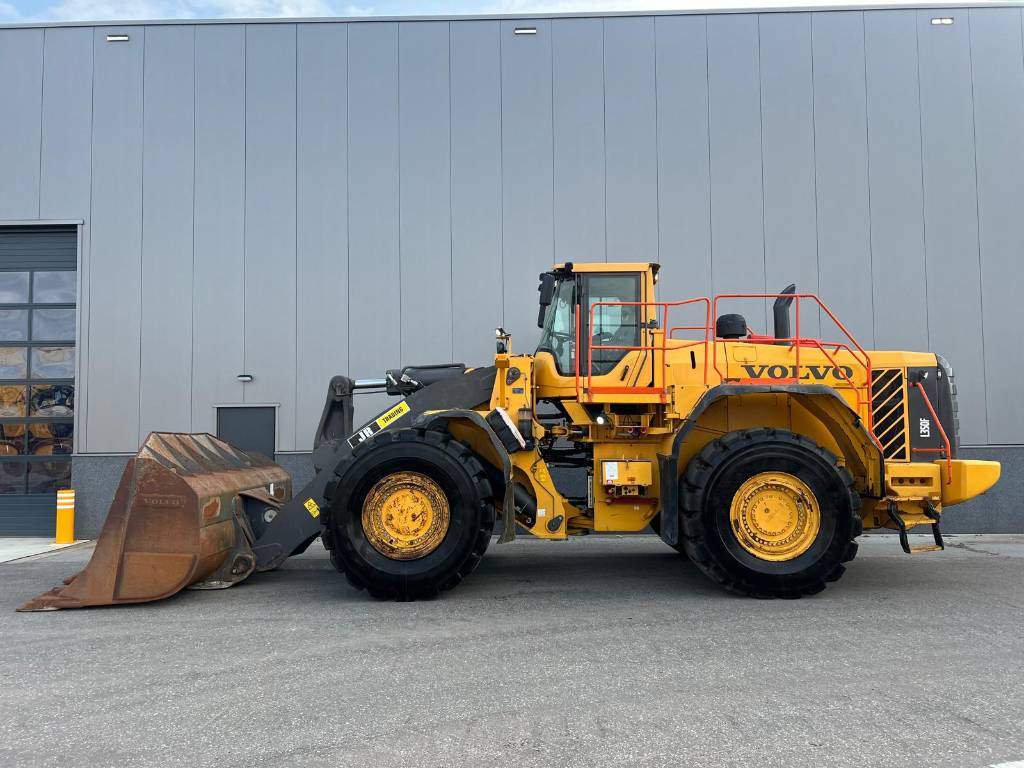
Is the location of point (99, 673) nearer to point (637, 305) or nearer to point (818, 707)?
point (818, 707)

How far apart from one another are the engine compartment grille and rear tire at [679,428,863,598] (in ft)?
2.36

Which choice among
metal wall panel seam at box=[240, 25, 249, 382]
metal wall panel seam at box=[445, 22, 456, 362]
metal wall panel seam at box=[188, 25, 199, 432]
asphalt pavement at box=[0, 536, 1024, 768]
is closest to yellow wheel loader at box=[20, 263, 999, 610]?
asphalt pavement at box=[0, 536, 1024, 768]

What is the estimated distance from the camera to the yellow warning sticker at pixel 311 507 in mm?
5926

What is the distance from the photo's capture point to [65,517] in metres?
9.58

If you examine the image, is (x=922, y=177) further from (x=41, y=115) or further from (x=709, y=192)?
(x=41, y=115)

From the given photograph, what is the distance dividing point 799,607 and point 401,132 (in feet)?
27.7

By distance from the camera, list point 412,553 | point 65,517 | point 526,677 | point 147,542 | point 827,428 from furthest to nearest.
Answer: point 65,517 → point 827,428 → point 412,553 → point 147,542 → point 526,677

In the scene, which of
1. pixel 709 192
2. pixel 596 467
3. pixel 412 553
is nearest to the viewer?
pixel 412 553

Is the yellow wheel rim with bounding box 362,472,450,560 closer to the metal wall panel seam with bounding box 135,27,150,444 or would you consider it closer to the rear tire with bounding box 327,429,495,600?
the rear tire with bounding box 327,429,495,600

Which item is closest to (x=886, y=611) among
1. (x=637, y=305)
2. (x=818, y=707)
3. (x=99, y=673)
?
(x=818, y=707)

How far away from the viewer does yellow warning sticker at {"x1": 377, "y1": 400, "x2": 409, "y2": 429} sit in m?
6.24

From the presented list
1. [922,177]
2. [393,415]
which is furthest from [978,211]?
[393,415]

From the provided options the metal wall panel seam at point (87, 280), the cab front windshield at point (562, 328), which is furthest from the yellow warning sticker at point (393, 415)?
the metal wall panel seam at point (87, 280)

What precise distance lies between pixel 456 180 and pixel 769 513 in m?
6.87
